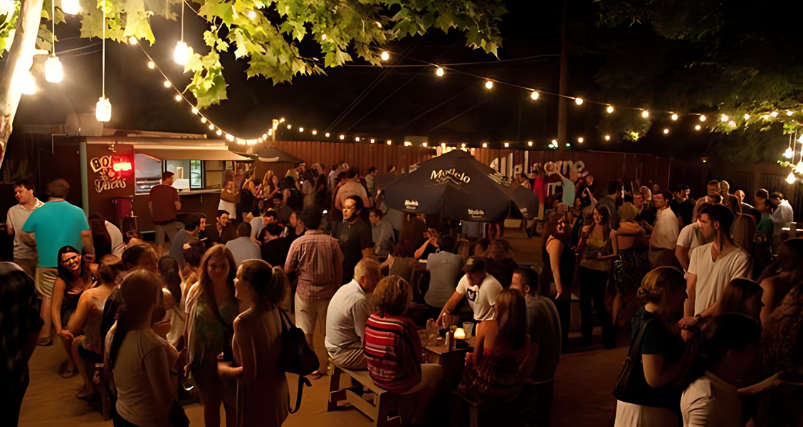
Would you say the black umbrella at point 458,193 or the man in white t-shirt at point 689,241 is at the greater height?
the black umbrella at point 458,193

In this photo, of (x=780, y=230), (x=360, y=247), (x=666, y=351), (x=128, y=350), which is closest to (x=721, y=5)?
(x=780, y=230)

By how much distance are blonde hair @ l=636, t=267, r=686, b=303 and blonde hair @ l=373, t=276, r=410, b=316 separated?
66.1 inches

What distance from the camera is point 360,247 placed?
728cm

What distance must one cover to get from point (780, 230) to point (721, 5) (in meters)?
5.46

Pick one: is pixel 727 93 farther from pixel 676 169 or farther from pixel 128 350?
pixel 128 350

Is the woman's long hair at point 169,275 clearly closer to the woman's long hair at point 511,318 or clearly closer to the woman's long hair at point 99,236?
the woman's long hair at point 99,236

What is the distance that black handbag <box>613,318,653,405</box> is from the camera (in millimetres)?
3457

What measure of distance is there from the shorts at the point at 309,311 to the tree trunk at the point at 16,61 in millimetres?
3054

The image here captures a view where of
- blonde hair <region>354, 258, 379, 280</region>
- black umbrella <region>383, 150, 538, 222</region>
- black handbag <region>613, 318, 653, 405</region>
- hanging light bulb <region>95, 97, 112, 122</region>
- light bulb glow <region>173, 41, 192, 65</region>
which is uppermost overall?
light bulb glow <region>173, 41, 192, 65</region>

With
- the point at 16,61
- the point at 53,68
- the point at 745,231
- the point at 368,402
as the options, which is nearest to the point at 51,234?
the point at 53,68

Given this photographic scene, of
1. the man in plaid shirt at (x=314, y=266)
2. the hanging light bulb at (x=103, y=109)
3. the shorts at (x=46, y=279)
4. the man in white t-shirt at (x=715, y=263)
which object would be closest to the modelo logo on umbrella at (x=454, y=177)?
the man in plaid shirt at (x=314, y=266)

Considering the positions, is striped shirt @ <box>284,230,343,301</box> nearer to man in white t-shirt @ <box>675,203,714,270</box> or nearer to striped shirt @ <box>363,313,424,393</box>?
striped shirt @ <box>363,313,424,393</box>

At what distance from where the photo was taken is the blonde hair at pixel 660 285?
3.48 m

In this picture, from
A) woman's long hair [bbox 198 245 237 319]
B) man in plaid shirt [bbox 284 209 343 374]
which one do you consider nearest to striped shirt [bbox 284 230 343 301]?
man in plaid shirt [bbox 284 209 343 374]
